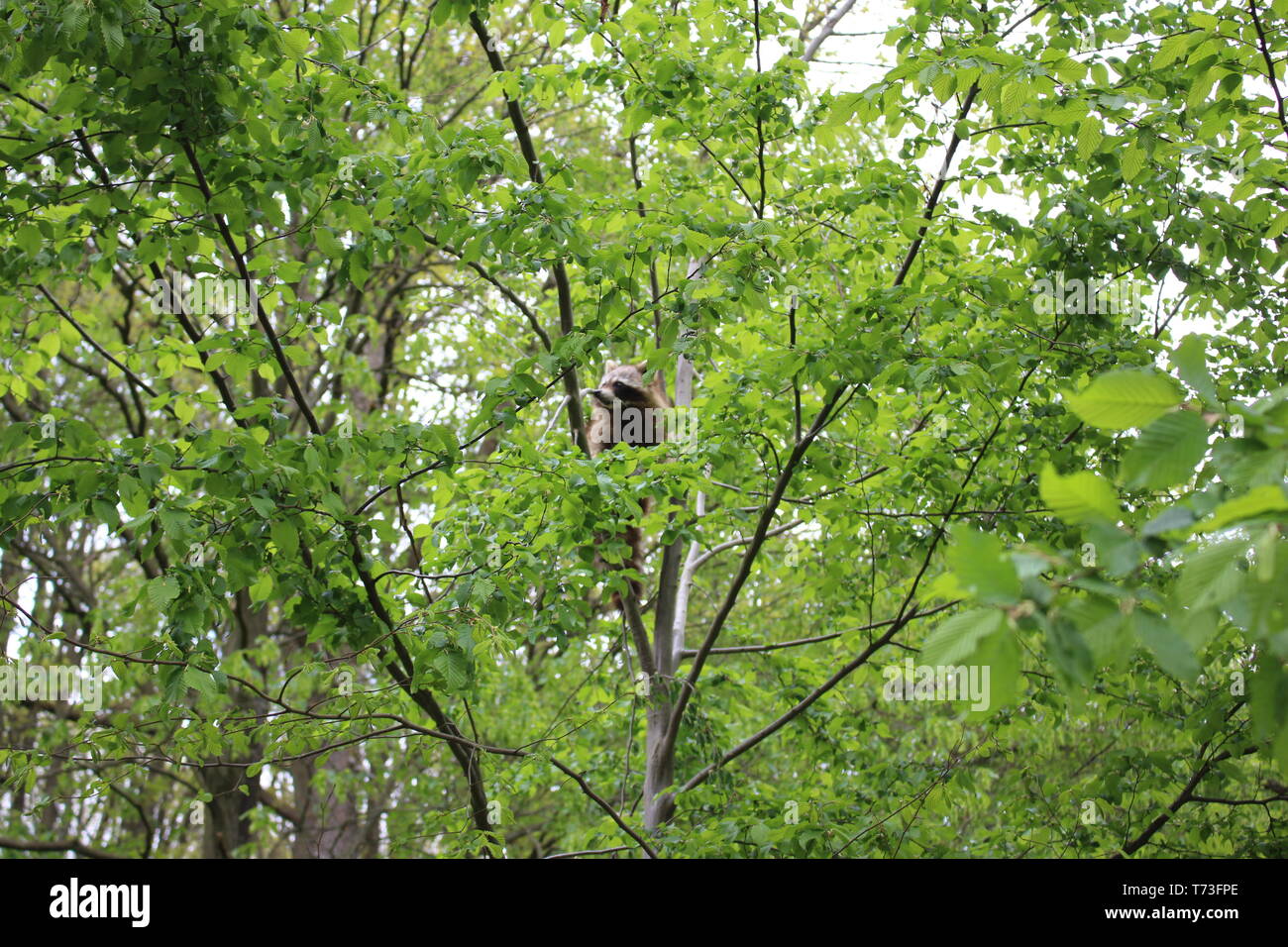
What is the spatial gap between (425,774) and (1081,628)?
9.89m

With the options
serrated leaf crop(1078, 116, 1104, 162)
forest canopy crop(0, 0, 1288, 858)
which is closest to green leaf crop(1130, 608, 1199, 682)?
forest canopy crop(0, 0, 1288, 858)

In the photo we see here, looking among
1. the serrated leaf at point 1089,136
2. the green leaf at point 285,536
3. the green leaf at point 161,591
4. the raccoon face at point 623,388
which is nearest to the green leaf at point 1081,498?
the green leaf at point 161,591

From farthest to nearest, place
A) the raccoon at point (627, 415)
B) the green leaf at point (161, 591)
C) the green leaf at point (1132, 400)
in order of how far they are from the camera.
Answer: the raccoon at point (627, 415) < the green leaf at point (161, 591) < the green leaf at point (1132, 400)

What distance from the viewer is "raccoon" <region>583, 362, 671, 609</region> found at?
6131 millimetres

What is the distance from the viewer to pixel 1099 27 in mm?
4488

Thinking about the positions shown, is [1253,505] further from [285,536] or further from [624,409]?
[624,409]

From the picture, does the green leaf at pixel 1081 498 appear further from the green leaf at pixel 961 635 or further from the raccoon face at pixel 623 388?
the raccoon face at pixel 623 388

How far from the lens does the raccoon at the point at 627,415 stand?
6131 mm

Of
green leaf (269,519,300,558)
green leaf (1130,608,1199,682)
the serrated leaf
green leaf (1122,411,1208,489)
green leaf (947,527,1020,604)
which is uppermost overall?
the serrated leaf

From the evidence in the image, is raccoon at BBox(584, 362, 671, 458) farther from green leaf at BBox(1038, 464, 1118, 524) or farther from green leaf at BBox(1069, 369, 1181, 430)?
green leaf at BBox(1038, 464, 1118, 524)

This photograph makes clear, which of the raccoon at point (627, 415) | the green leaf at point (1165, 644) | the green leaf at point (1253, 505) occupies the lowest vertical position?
the green leaf at point (1165, 644)

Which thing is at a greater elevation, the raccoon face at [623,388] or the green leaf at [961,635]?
the raccoon face at [623,388]

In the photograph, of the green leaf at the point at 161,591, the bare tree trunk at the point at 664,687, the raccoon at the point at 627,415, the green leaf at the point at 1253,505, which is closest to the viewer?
the green leaf at the point at 1253,505

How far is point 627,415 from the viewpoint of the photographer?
6270 millimetres
